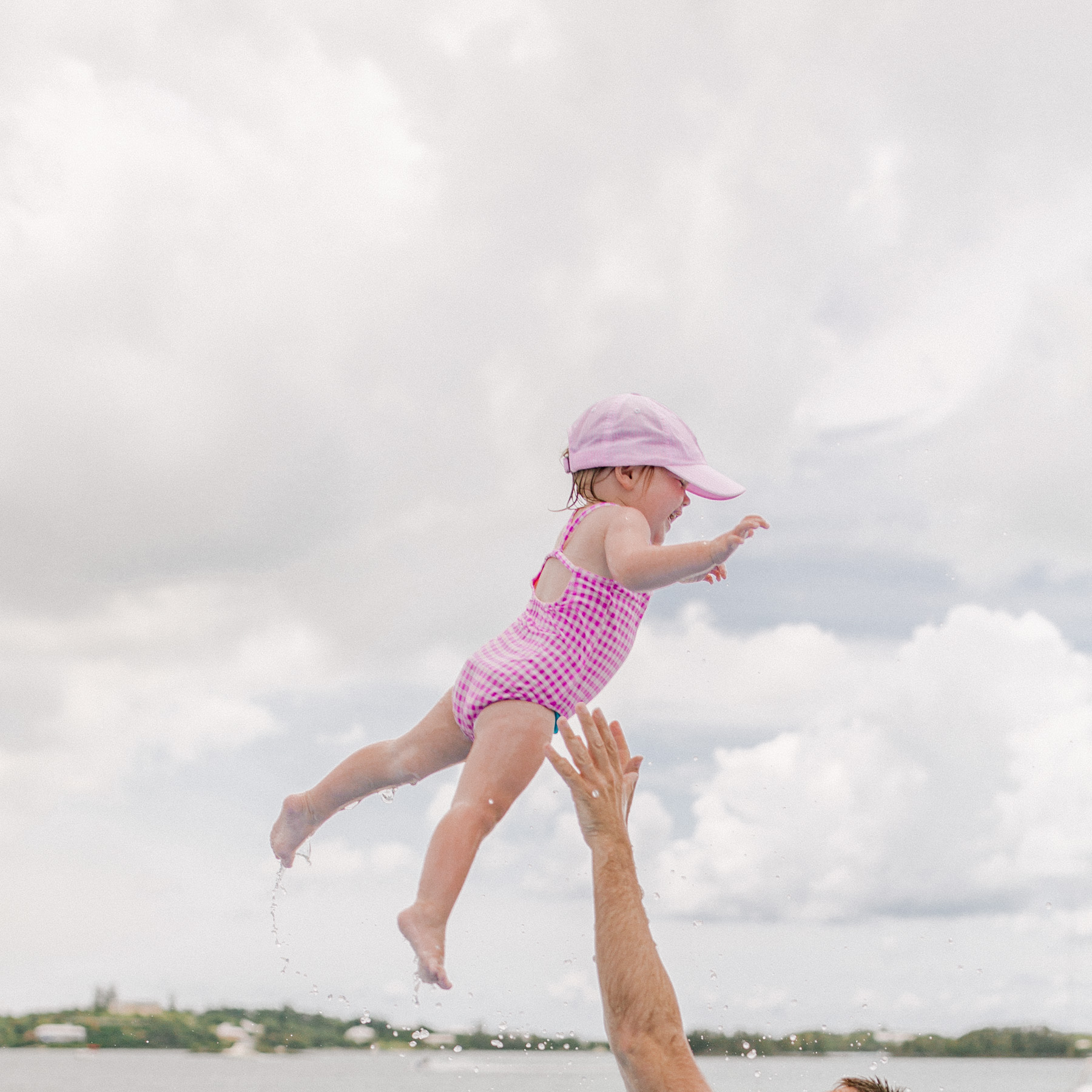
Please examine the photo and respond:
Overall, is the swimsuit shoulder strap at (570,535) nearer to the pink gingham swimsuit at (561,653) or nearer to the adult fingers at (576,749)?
the pink gingham swimsuit at (561,653)

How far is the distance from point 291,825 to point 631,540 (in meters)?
1.86

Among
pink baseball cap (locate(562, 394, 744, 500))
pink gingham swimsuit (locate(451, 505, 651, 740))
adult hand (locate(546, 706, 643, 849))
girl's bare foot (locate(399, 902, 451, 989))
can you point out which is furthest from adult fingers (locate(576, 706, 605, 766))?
pink baseball cap (locate(562, 394, 744, 500))

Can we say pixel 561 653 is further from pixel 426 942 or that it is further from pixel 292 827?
pixel 292 827

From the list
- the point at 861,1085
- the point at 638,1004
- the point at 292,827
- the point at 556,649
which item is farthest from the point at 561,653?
the point at 861,1085

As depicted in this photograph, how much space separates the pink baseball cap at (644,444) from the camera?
4156 millimetres

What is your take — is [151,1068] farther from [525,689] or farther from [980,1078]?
[525,689]

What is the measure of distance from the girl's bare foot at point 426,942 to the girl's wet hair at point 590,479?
1.61m

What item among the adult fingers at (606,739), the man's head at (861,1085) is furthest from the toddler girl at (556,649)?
the man's head at (861,1085)

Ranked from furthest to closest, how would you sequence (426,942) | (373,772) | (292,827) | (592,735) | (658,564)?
(292,827), (373,772), (658,564), (426,942), (592,735)

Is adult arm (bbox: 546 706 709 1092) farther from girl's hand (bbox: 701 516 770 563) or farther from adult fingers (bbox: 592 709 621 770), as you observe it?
girl's hand (bbox: 701 516 770 563)

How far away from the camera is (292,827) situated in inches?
176

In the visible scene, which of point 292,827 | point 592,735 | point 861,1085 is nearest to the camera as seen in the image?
point 861,1085

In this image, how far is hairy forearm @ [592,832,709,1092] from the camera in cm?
257

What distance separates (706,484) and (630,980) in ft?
6.67
